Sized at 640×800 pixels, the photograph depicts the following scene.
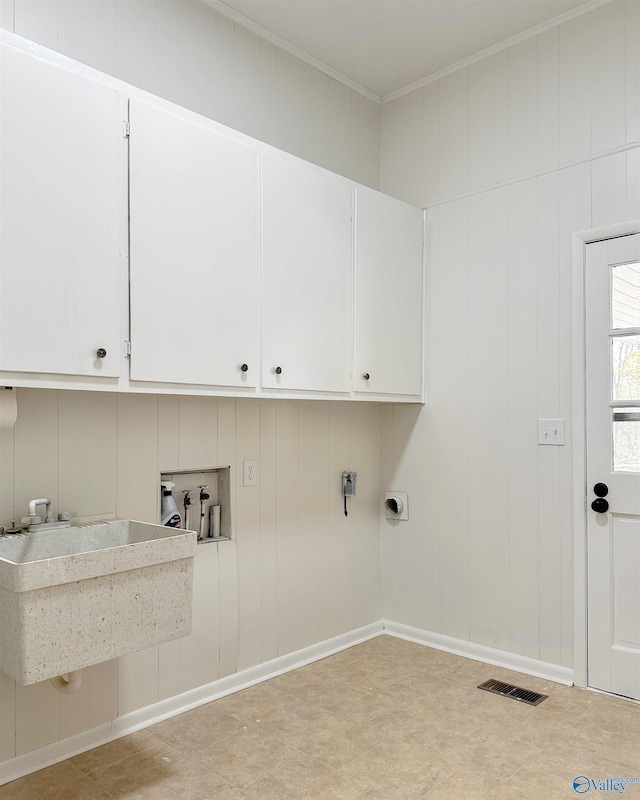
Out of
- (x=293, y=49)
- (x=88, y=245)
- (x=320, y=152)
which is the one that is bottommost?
(x=88, y=245)

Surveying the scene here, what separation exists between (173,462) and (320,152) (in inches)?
67.0

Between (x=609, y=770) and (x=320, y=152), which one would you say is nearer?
(x=609, y=770)

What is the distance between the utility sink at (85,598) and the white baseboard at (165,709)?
21.8 inches

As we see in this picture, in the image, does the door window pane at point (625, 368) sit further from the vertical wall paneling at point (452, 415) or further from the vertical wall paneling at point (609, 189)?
the vertical wall paneling at point (452, 415)

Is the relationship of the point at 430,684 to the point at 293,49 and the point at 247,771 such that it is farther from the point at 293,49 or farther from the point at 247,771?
the point at 293,49

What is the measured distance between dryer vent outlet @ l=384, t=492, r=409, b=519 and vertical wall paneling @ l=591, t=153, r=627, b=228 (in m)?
1.58

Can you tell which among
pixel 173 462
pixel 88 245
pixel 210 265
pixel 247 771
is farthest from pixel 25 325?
pixel 247 771

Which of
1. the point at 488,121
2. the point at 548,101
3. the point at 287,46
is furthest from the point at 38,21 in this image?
the point at 548,101

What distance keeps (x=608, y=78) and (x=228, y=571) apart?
8.46 feet

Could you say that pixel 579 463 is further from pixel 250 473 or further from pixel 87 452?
pixel 87 452

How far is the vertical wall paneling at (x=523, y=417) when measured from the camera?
291 centimetres

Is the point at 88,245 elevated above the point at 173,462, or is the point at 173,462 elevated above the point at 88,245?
the point at 88,245

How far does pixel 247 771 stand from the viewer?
208 centimetres

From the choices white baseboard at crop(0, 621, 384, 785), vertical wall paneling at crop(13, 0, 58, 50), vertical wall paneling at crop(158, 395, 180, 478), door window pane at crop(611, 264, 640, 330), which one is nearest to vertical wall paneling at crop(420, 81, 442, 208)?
door window pane at crop(611, 264, 640, 330)
